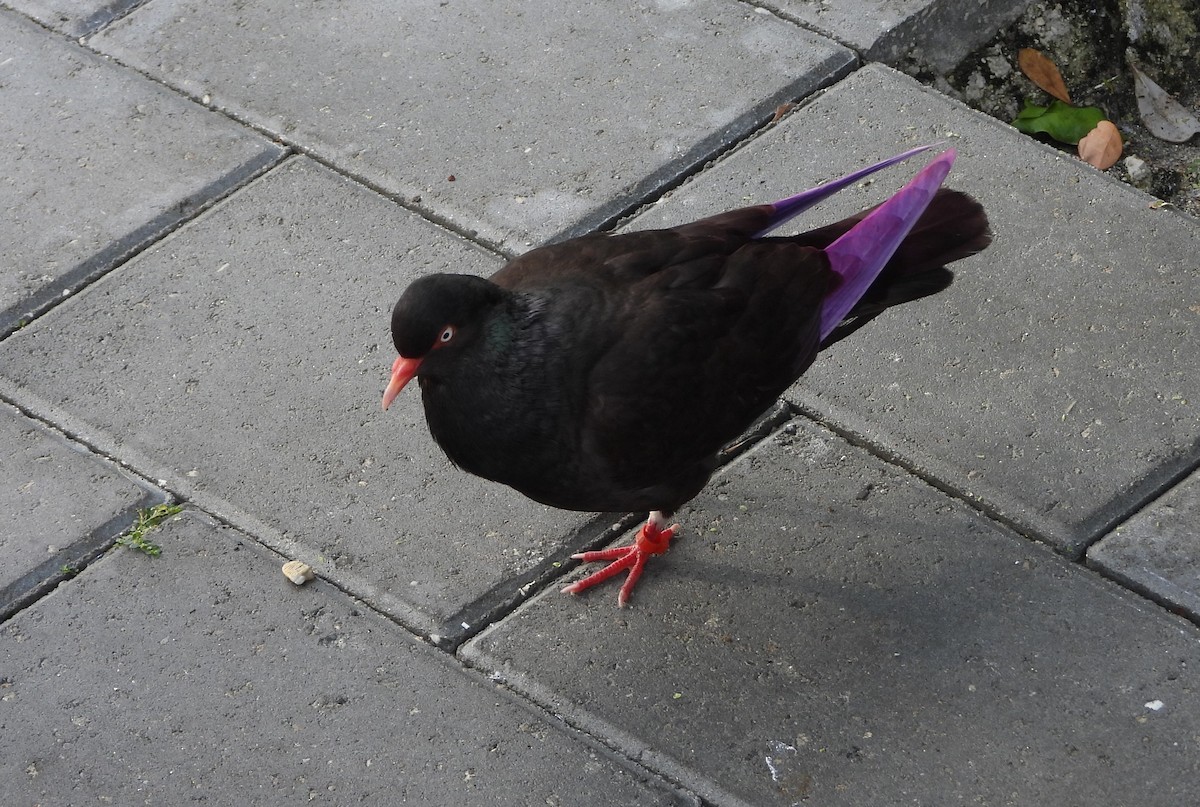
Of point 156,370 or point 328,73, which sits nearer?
point 156,370

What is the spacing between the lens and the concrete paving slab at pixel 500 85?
4828 millimetres

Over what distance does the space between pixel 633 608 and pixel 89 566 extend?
1.45 metres

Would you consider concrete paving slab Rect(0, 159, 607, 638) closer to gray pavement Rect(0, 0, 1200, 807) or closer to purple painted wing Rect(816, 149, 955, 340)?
gray pavement Rect(0, 0, 1200, 807)

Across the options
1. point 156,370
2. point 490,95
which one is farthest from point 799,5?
point 156,370

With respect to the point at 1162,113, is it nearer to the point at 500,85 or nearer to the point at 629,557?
the point at 500,85

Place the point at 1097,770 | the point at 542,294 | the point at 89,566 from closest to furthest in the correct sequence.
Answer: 1. the point at 1097,770
2. the point at 542,294
3. the point at 89,566

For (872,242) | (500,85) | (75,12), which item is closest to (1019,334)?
(872,242)

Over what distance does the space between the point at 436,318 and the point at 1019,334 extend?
1878 mm

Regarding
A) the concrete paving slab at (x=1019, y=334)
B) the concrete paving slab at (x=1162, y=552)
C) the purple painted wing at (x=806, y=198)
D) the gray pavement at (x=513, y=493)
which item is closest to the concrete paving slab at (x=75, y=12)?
the gray pavement at (x=513, y=493)

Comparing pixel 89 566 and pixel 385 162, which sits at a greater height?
pixel 385 162

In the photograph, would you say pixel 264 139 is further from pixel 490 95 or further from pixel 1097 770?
pixel 1097 770

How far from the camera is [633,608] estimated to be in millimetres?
3709

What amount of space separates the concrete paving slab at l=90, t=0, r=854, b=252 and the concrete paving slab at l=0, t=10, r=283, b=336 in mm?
135

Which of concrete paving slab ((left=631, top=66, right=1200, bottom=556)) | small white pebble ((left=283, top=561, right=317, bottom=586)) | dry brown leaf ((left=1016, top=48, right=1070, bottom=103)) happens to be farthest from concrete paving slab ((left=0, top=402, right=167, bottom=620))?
dry brown leaf ((left=1016, top=48, right=1070, bottom=103))
